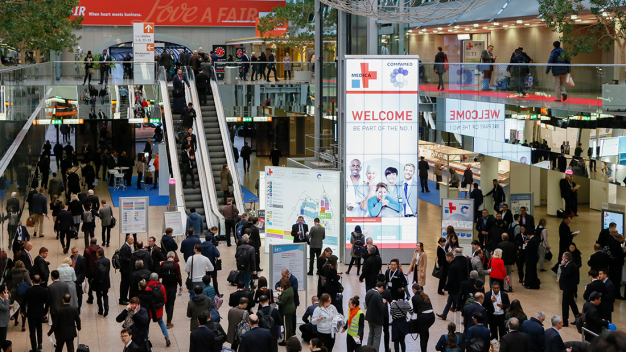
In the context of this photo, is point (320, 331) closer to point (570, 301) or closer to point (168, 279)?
point (168, 279)

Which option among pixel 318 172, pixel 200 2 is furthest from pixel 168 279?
pixel 200 2

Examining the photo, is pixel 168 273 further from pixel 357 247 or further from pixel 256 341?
pixel 357 247

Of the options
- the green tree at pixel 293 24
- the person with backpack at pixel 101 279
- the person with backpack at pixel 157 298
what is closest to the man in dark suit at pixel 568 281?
the person with backpack at pixel 157 298

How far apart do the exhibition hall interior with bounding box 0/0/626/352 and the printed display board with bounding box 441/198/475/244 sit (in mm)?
36

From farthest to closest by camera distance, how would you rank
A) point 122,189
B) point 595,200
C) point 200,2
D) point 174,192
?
point 200,2 → point 122,189 → point 595,200 → point 174,192

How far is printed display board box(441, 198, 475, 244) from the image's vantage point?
17.3 meters

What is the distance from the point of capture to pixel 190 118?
21.9 m

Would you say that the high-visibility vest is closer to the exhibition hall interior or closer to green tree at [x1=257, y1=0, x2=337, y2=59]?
the exhibition hall interior

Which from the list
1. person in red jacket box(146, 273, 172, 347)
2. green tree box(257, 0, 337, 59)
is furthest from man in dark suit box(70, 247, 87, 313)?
green tree box(257, 0, 337, 59)

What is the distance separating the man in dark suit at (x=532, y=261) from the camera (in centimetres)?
1523

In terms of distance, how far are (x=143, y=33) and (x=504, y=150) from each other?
16.7 metres

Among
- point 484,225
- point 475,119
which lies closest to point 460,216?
point 484,225

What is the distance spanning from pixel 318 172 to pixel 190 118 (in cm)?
613

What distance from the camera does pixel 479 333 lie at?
946 cm
